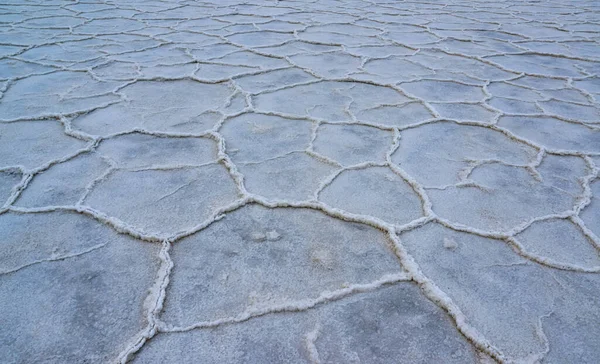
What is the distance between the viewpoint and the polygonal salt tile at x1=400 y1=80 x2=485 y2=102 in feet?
7.82

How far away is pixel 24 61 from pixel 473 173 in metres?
2.93

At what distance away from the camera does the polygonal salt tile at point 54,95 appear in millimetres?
2096

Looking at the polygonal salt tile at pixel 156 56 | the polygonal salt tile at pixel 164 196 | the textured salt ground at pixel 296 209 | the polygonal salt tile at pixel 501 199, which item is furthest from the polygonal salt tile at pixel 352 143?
the polygonal salt tile at pixel 156 56

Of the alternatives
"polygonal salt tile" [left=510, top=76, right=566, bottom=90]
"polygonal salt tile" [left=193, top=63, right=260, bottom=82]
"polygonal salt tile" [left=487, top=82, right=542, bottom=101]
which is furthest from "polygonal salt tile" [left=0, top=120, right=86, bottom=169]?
"polygonal salt tile" [left=510, top=76, right=566, bottom=90]

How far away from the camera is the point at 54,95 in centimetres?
229

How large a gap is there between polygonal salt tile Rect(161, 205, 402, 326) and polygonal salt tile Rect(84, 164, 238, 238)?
0.09 meters

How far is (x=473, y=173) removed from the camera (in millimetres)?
1655

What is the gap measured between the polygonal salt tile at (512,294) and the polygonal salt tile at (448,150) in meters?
0.38

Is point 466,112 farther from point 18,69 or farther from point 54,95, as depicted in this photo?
point 18,69

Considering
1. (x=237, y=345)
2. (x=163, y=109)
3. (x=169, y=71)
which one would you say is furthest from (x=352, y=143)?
(x=169, y=71)

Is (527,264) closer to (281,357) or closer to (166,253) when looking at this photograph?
(281,357)

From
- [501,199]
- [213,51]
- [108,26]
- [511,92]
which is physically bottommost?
[108,26]

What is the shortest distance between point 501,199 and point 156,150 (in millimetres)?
1387

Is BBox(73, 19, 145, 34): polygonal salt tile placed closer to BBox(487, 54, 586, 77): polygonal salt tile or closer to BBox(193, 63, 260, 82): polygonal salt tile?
BBox(193, 63, 260, 82): polygonal salt tile
